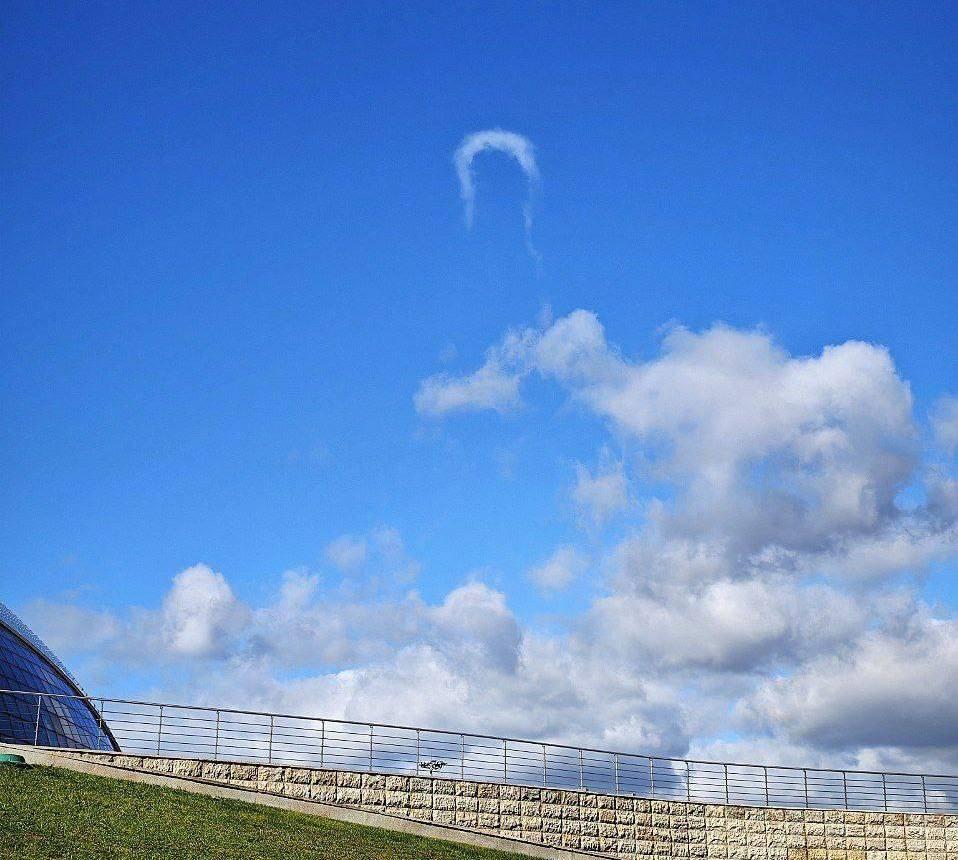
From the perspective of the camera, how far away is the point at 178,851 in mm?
19594

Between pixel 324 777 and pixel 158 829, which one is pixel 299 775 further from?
pixel 158 829

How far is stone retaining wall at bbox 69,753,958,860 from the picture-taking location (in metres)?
27.1

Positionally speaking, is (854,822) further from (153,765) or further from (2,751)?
(2,751)

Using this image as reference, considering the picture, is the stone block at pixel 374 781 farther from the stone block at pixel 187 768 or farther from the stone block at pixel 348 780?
the stone block at pixel 187 768

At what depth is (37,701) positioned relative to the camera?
3284 cm

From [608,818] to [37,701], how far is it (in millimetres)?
17474

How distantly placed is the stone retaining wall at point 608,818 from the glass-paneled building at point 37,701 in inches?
253

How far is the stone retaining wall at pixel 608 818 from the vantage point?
88.9ft

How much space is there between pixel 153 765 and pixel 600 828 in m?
12.4

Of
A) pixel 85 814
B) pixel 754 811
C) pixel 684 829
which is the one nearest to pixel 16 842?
pixel 85 814

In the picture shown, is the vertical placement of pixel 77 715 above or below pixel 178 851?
above

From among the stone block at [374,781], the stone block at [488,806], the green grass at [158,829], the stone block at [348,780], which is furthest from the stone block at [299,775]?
the stone block at [488,806]

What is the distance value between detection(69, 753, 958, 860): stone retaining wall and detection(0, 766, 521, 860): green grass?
171 centimetres

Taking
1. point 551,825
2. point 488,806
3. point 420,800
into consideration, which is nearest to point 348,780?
point 420,800
